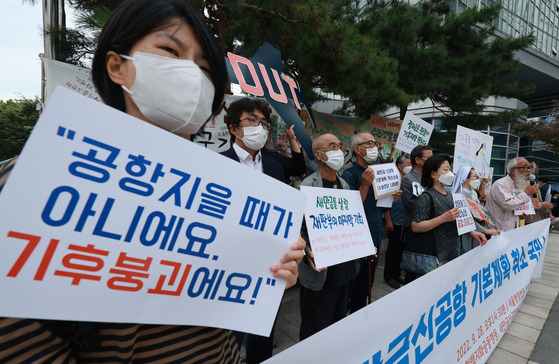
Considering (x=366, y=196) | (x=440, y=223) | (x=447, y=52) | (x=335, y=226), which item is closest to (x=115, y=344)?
(x=335, y=226)

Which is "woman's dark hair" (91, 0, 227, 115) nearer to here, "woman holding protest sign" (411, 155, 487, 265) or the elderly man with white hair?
"woman holding protest sign" (411, 155, 487, 265)

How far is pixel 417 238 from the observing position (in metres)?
2.40

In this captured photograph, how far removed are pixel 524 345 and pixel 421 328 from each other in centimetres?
190

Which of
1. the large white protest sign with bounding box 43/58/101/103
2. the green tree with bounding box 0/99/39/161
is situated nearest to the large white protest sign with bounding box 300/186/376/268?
the large white protest sign with bounding box 43/58/101/103

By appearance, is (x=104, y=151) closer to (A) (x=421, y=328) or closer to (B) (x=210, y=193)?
(B) (x=210, y=193)

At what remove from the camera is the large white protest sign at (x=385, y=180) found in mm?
2238

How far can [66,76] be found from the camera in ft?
11.3

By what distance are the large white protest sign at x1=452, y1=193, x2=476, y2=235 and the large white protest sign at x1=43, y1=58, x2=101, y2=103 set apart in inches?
161

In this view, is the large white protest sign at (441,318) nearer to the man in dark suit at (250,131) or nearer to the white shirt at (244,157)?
the man in dark suit at (250,131)

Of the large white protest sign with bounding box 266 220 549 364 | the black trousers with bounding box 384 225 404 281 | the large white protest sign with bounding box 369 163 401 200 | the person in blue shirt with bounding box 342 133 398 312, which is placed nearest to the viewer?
the large white protest sign with bounding box 266 220 549 364

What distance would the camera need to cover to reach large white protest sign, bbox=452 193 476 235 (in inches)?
89.2

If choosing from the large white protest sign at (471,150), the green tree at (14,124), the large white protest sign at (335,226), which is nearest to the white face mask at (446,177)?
the large white protest sign at (471,150)

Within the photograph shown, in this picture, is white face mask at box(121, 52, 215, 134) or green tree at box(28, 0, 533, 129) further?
green tree at box(28, 0, 533, 129)

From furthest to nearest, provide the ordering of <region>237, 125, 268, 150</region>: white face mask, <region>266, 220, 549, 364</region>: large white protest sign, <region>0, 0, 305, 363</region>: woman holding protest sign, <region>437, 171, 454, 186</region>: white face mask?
<region>437, 171, 454, 186</region>: white face mask < <region>237, 125, 268, 150</region>: white face mask < <region>266, 220, 549, 364</region>: large white protest sign < <region>0, 0, 305, 363</region>: woman holding protest sign
